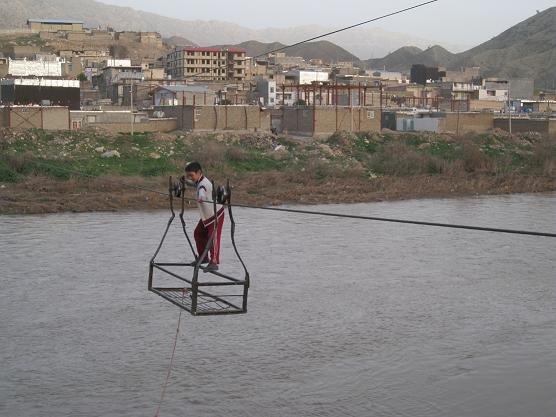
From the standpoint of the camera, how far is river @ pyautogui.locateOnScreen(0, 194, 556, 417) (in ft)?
33.4

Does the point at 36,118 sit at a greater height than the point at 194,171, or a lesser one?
lesser

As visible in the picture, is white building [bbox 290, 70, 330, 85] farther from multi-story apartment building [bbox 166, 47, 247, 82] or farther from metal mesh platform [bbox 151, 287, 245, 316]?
metal mesh platform [bbox 151, 287, 245, 316]

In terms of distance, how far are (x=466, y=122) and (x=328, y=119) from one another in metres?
8.97

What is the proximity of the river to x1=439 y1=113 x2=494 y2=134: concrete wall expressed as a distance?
995 inches

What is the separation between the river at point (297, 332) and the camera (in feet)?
33.4

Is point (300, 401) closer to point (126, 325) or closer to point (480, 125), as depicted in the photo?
point (126, 325)

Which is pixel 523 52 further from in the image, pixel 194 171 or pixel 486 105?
pixel 194 171

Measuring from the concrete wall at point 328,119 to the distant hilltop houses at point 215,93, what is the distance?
44 mm

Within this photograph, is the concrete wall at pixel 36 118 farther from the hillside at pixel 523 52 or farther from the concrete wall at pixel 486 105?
the hillside at pixel 523 52

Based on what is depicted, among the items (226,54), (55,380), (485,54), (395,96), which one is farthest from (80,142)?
(485,54)

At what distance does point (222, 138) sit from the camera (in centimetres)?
3594

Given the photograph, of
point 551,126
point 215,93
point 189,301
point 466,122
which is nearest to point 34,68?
point 215,93

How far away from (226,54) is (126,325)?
68.1 metres

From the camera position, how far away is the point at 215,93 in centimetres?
5091
